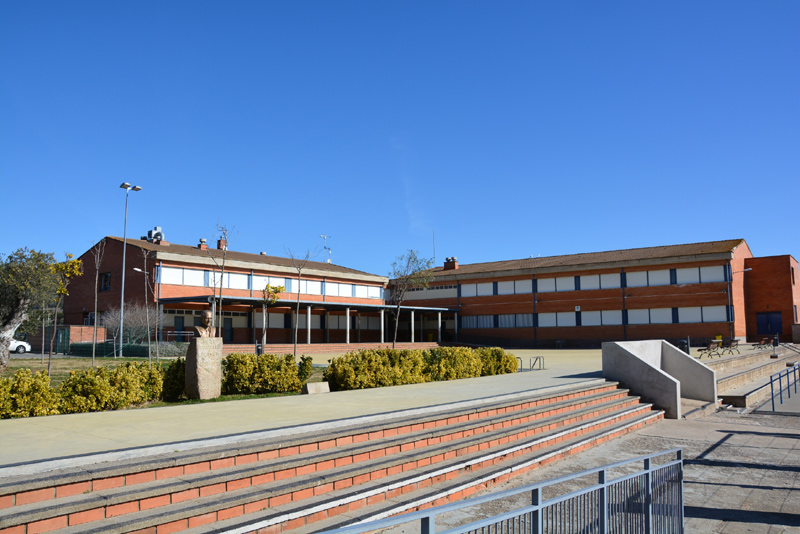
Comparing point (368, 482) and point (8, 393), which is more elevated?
point (8, 393)

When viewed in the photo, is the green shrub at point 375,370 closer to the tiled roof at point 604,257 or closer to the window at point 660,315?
the window at point 660,315

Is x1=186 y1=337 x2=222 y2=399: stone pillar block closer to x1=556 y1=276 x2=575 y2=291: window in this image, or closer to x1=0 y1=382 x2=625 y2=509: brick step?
x1=0 y1=382 x2=625 y2=509: brick step

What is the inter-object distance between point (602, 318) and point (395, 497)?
42.5 meters

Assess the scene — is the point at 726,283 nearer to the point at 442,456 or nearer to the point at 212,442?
the point at 442,456

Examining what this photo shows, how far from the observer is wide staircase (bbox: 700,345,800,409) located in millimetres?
18189

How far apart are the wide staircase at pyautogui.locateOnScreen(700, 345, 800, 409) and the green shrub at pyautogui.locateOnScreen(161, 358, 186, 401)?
50.2 ft

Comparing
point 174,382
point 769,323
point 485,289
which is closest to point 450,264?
point 485,289

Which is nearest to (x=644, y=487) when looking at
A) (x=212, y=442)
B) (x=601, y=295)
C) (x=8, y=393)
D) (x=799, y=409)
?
(x=212, y=442)

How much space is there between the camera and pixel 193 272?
136 feet

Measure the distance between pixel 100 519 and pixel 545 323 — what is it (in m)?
46.5

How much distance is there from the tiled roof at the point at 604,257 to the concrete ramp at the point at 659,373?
89.4 ft

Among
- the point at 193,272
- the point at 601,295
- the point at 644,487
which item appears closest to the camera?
the point at 644,487

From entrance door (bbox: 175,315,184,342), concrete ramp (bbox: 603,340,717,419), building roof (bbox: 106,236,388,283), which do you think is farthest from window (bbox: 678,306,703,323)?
entrance door (bbox: 175,315,184,342)

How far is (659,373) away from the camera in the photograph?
1520cm
